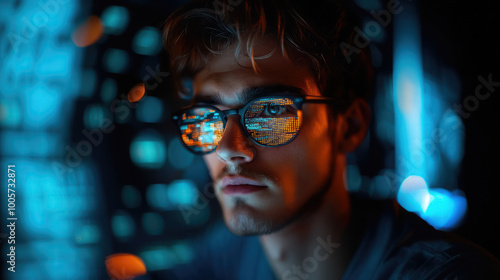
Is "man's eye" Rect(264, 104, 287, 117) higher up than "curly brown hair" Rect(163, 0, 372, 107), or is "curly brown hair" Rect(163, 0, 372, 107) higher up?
"curly brown hair" Rect(163, 0, 372, 107)

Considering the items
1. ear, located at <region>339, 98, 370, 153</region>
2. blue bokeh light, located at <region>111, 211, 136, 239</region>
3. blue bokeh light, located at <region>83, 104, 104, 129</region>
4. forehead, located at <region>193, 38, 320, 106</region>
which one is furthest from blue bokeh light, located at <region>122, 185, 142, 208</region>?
ear, located at <region>339, 98, 370, 153</region>

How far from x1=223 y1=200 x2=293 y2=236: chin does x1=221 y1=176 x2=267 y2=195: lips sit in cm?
3

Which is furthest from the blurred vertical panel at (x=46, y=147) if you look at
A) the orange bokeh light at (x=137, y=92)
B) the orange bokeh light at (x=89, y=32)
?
the orange bokeh light at (x=137, y=92)

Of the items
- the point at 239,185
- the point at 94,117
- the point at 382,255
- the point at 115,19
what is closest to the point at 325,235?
the point at 382,255

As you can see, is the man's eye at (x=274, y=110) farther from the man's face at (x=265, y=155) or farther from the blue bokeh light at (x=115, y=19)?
the blue bokeh light at (x=115, y=19)

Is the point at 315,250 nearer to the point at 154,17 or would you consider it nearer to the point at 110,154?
the point at 110,154

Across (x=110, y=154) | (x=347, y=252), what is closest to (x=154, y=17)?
(x=110, y=154)

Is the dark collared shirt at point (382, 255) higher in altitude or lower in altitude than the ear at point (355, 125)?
lower

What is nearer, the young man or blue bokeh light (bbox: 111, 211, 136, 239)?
the young man

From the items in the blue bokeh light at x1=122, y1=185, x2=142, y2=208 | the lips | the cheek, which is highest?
the cheek

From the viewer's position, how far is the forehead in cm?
82

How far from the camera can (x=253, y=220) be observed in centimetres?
86

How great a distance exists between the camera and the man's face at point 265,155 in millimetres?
819

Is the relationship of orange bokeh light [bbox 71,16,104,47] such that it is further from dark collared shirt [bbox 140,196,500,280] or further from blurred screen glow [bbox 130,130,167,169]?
dark collared shirt [bbox 140,196,500,280]
